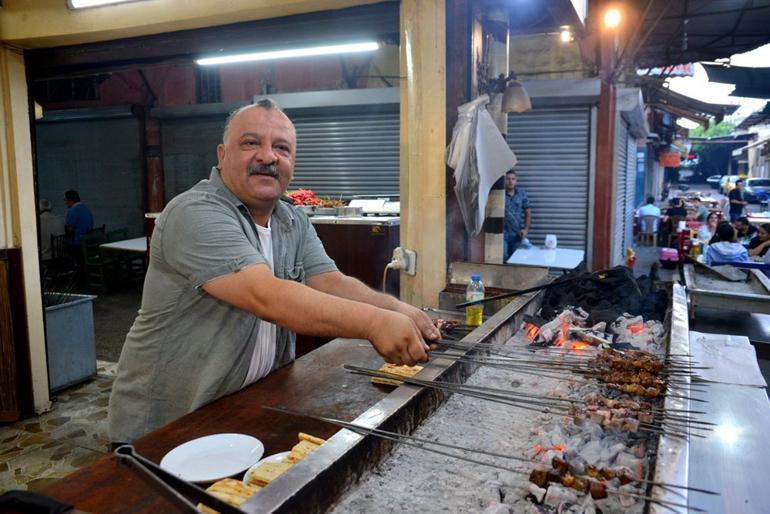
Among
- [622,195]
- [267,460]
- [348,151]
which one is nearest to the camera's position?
[267,460]

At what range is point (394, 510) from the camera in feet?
5.54

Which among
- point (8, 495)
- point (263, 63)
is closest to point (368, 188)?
point (263, 63)

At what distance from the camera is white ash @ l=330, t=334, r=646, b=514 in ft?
5.67

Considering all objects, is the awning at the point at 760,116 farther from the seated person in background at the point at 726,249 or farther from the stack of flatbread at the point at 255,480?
the stack of flatbread at the point at 255,480

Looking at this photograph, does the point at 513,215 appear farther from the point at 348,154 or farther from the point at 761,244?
the point at 761,244

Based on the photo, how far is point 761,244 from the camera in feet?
33.2

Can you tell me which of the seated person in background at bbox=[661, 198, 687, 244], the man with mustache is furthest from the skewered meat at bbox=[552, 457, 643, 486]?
the seated person in background at bbox=[661, 198, 687, 244]

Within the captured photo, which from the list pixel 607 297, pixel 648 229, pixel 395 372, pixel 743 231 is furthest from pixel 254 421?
pixel 648 229

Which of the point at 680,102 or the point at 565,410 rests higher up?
the point at 680,102

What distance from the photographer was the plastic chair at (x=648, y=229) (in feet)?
59.7

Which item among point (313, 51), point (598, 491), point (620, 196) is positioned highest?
point (313, 51)

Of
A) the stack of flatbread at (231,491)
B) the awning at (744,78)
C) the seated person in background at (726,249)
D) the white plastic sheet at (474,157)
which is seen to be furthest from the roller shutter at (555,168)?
the stack of flatbread at (231,491)

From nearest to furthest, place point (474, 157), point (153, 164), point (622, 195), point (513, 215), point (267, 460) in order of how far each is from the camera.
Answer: point (267, 460), point (474, 157), point (513, 215), point (622, 195), point (153, 164)

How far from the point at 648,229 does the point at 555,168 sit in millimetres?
9747
